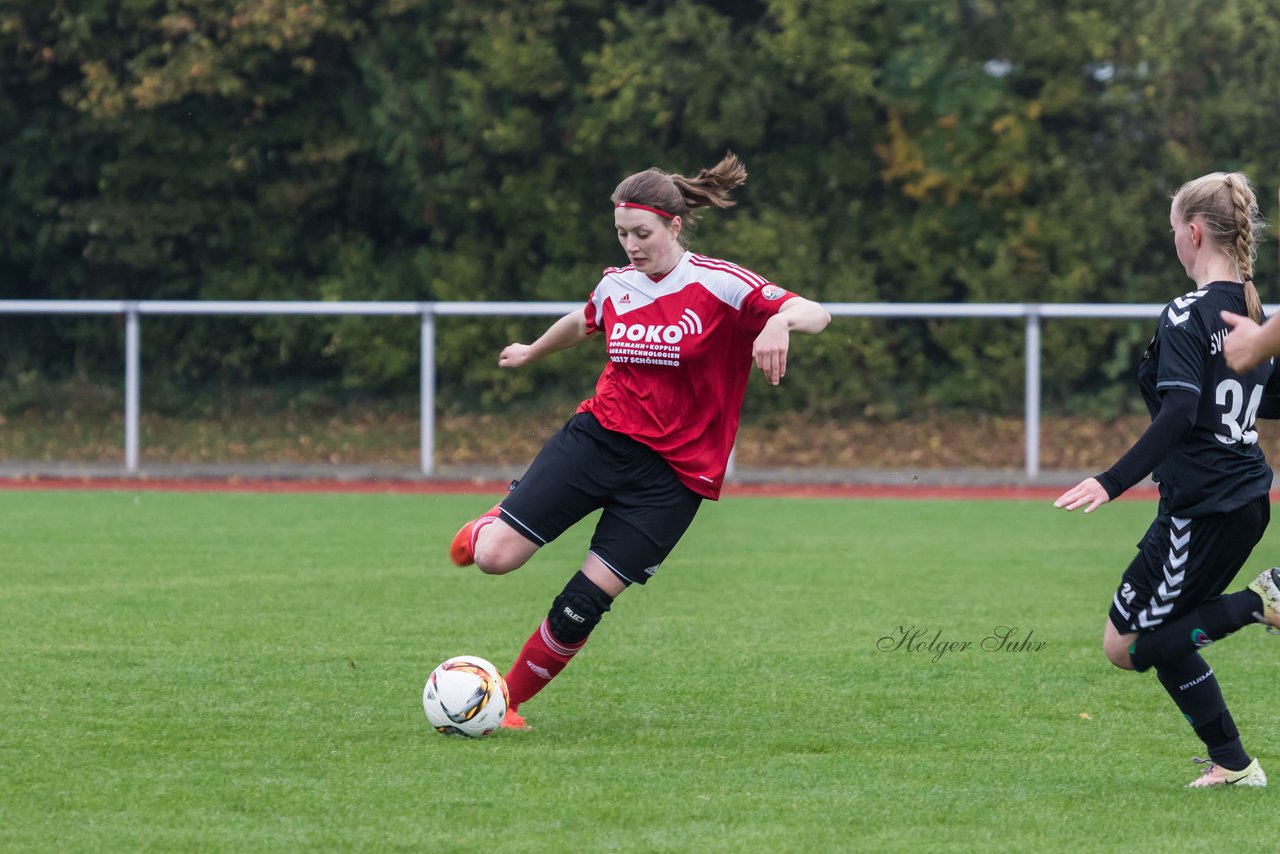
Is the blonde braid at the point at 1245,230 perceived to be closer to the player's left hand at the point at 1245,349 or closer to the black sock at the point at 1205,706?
the player's left hand at the point at 1245,349

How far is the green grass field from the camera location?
14.0ft

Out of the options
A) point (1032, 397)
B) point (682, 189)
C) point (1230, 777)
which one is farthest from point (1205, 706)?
point (1032, 397)

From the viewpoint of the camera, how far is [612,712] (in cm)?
578

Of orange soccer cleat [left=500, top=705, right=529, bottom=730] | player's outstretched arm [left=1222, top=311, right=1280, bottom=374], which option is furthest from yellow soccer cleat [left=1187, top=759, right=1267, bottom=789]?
orange soccer cleat [left=500, top=705, right=529, bottom=730]

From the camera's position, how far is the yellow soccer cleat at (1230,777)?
471 centimetres

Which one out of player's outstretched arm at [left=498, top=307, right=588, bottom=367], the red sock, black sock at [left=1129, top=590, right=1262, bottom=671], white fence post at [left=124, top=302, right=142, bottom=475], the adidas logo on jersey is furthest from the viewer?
white fence post at [left=124, top=302, right=142, bottom=475]

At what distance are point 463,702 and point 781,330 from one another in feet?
5.08

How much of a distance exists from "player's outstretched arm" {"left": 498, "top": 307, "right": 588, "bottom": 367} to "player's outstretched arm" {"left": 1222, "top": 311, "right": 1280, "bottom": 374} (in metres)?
2.60

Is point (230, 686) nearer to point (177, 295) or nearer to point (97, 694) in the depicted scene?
point (97, 694)

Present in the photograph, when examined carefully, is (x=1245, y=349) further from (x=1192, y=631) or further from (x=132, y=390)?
(x=132, y=390)

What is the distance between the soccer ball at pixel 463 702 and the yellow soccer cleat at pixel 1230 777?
2.13 metres

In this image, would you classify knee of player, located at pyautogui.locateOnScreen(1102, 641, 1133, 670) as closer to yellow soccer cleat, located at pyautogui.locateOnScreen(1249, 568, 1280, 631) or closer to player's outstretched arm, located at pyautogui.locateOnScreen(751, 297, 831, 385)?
yellow soccer cleat, located at pyautogui.locateOnScreen(1249, 568, 1280, 631)

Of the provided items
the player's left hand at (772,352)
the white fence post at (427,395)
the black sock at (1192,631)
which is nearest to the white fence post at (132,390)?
the white fence post at (427,395)

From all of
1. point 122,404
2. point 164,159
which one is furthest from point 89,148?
point 122,404
